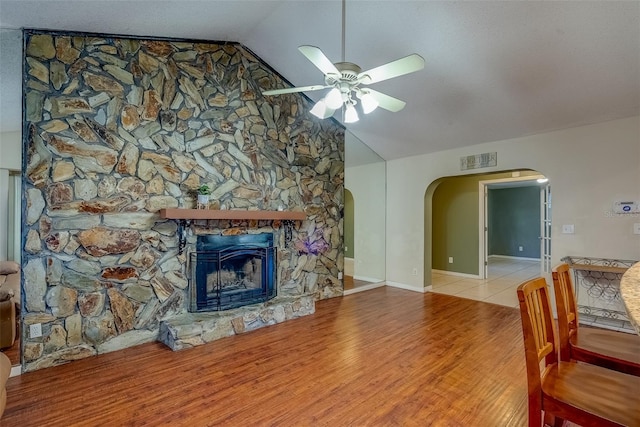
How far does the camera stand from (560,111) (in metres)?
3.57

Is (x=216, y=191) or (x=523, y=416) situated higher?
(x=216, y=191)

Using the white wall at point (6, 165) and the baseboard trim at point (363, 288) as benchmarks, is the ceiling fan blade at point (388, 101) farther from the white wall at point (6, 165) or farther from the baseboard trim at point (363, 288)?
the baseboard trim at point (363, 288)

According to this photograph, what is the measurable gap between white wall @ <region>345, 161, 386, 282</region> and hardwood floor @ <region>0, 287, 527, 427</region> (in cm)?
222

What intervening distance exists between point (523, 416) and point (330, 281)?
3.14m

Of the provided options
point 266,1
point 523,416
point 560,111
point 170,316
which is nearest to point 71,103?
point 266,1

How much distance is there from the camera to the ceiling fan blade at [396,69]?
200 centimetres

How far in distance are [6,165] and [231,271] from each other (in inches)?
89.2

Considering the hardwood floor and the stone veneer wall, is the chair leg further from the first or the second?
the stone veneer wall

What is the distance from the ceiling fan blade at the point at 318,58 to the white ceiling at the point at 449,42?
4.02ft

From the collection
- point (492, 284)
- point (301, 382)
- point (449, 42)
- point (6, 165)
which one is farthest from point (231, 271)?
point (492, 284)

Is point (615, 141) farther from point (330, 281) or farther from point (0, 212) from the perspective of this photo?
point (0, 212)

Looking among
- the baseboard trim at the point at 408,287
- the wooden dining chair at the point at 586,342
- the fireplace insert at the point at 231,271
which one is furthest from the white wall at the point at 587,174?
the fireplace insert at the point at 231,271

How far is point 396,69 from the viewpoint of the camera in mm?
2111

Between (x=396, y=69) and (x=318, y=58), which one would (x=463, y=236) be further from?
(x=318, y=58)
